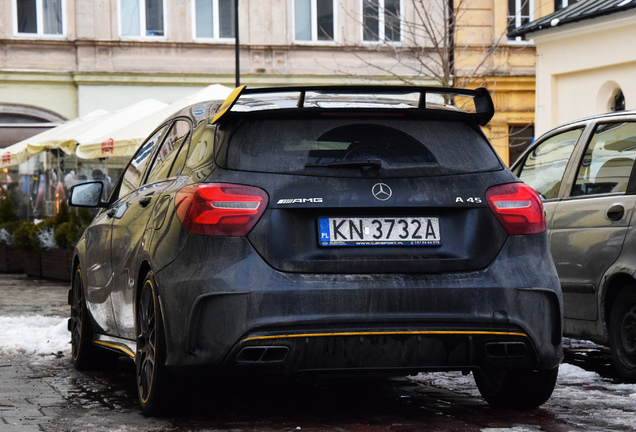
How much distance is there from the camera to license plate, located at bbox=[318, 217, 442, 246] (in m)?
5.23

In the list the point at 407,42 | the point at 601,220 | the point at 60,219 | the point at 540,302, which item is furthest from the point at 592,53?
the point at 540,302

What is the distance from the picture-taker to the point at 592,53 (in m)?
20.8

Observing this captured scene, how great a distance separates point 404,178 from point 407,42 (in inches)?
1086

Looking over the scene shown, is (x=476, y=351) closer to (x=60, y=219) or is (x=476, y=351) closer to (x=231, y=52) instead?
(x=60, y=219)

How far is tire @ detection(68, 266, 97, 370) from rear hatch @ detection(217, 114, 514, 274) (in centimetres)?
271

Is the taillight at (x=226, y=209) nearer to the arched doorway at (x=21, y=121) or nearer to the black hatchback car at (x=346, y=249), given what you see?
the black hatchback car at (x=346, y=249)

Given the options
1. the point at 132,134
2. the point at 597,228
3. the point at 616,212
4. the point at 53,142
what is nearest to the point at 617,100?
the point at 132,134

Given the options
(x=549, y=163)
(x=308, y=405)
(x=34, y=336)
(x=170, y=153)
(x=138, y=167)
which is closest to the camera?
(x=308, y=405)

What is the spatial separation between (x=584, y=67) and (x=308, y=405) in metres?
16.1

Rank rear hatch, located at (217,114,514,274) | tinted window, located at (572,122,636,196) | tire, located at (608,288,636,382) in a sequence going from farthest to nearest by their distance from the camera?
tinted window, located at (572,122,636,196) → tire, located at (608,288,636,382) → rear hatch, located at (217,114,514,274)

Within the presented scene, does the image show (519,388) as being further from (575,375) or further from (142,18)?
(142,18)

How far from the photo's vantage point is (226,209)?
17.1 ft

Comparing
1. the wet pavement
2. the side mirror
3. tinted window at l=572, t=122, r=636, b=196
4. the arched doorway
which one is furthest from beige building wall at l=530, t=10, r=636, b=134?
the arched doorway

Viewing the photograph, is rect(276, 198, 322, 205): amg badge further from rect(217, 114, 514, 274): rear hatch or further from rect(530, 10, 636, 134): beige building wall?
rect(530, 10, 636, 134): beige building wall
